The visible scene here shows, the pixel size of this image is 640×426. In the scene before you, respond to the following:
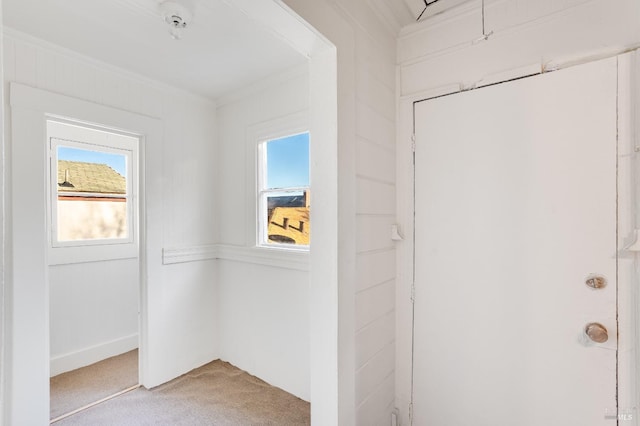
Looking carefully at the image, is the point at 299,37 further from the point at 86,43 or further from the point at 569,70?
the point at 86,43

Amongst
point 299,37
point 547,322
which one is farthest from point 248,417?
point 299,37

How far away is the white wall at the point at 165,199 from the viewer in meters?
1.98

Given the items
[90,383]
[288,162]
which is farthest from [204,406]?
[288,162]

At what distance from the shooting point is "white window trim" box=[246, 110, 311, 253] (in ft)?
8.13

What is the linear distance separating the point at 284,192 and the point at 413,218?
3.69 feet

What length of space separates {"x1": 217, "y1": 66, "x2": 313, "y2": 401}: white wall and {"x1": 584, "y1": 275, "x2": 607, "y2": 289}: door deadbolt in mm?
1615

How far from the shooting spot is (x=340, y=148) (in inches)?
55.8

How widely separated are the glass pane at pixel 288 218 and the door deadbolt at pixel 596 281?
1.64 meters

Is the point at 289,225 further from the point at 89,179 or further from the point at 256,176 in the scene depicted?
the point at 89,179

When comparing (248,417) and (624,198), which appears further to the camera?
(248,417)

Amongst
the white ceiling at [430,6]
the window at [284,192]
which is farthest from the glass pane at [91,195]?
the white ceiling at [430,6]

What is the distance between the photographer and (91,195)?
310 cm

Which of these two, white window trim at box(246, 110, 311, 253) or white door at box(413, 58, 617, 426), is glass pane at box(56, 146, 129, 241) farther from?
white door at box(413, 58, 617, 426)

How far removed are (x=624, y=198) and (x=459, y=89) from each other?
881 mm
